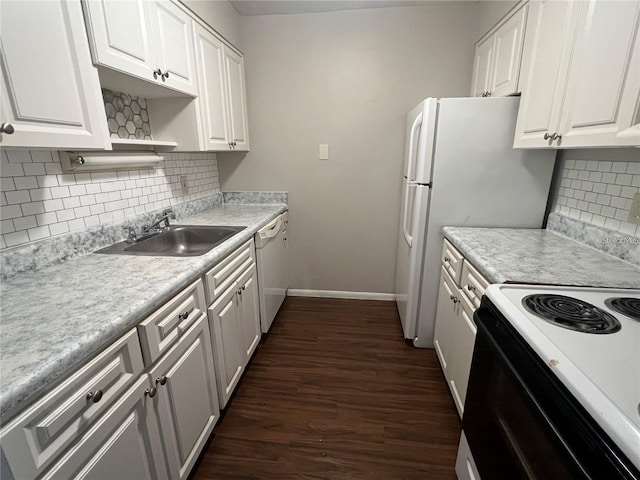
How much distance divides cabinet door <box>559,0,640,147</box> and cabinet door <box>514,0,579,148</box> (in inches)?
2.1

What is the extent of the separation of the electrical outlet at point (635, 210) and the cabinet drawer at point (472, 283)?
2.19ft

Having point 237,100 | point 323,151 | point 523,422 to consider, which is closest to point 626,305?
point 523,422

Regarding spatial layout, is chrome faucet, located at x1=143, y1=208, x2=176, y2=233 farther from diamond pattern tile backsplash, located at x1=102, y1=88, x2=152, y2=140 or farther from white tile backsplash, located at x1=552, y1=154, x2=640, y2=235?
white tile backsplash, located at x1=552, y1=154, x2=640, y2=235

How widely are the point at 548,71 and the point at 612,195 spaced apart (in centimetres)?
65

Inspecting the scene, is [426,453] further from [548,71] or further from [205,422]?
[548,71]

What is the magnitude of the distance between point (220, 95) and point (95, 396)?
A: 1928 mm

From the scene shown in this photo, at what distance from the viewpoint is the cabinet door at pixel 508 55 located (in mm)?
1617

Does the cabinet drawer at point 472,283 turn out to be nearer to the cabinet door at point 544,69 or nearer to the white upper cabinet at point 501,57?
the cabinet door at point 544,69

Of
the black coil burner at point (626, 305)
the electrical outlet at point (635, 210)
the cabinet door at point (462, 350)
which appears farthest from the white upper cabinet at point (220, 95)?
the electrical outlet at point (635, 210)

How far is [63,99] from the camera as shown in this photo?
980mm

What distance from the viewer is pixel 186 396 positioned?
1.21 meters

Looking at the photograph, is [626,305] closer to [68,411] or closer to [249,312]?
[68,411]

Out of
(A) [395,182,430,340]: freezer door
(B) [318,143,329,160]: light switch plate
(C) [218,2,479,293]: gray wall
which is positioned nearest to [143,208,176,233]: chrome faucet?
(C) [218,2,479,293]: gray wall

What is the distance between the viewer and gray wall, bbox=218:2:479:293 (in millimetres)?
2338
